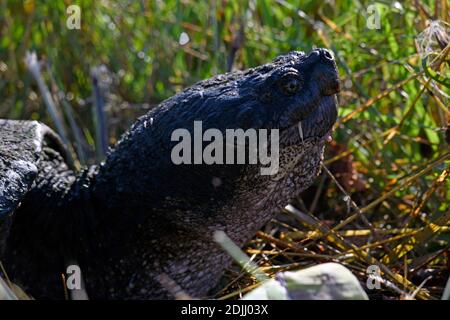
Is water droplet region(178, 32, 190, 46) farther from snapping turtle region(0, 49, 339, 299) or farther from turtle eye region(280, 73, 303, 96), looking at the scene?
turtle eye region(280, 73, 303, 96)

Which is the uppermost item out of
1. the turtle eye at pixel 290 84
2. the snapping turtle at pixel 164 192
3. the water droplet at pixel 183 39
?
the water droplet at pixel 183 39

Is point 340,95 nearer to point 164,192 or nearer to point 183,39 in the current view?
point 183,39

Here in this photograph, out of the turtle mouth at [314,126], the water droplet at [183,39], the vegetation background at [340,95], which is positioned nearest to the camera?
the turtle mouth at [314,126]

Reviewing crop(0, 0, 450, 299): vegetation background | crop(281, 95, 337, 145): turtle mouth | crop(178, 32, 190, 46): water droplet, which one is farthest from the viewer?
crop(178, 32, 190, 46): water droplet

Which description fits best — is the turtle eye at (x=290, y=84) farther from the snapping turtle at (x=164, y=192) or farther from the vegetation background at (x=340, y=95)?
the vegetation background at (x=340, y=95)

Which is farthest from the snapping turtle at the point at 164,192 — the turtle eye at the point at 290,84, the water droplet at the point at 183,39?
the water droplet at the point at 183,39

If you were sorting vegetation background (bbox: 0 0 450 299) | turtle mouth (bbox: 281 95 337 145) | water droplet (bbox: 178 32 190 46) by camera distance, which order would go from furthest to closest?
water droplet (bbox: 178 32 190 46)
vegetation background (bbox: 0 0 450 299)
turtle mouth (bbox: 281 95 337 145)

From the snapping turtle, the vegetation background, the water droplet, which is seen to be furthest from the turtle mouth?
the water droplet

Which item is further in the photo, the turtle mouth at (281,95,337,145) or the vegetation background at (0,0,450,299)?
the vegetation background at (0,0,450,299)

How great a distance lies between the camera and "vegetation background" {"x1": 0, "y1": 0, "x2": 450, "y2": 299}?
1.80m

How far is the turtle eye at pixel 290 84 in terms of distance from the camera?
1536 millimetres

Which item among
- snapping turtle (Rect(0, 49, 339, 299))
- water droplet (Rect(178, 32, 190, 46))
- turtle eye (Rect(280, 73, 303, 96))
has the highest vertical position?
water droplet (Rect(178, 32, 190, 46))

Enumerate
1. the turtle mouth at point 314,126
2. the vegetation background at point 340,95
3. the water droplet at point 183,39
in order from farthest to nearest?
the water droplet at point 183,39
the vegetation background at point 340,95
the turtle mouth at point 314,126
